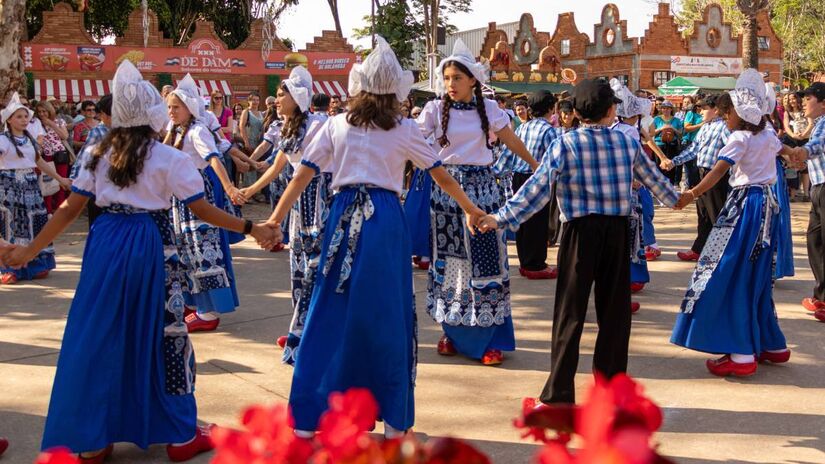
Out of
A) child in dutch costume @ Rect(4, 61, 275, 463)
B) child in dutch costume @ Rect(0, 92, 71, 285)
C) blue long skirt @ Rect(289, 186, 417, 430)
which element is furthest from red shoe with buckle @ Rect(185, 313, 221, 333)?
blue long skirt @ Rect(289, 186, 417, 430)

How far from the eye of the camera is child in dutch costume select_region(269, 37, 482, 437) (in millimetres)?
4250

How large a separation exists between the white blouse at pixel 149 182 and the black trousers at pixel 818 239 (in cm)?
531

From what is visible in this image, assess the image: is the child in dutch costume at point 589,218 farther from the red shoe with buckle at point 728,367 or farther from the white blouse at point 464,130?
the white blouse at point 464,130

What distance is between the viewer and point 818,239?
302 inches

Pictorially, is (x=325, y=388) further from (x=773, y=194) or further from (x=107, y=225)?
(x=773, y=194)

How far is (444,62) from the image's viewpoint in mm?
6223

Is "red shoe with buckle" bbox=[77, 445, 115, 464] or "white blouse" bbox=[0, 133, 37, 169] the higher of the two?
"white blouse" bbox=[0, 133, 37, 169]

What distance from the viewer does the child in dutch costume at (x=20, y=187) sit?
29.1 ft

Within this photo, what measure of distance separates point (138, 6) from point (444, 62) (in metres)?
27.9

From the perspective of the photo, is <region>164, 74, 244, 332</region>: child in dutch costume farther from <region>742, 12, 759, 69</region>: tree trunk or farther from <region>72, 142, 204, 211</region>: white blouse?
<region>742, 12, 759, 69</region>: tree trunk

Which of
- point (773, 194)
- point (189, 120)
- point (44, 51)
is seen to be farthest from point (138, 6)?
point (773, 194)

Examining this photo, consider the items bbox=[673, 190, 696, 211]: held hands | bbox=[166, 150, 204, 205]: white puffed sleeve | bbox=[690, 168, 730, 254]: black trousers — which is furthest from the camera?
bbox=[690, 168, 730, 254]: black trousers

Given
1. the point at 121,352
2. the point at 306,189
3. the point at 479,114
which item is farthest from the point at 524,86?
the point at 121,352

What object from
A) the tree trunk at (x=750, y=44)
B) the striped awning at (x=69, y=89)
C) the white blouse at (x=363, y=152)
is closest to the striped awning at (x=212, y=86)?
the striped awning at (x=69, y=89)
